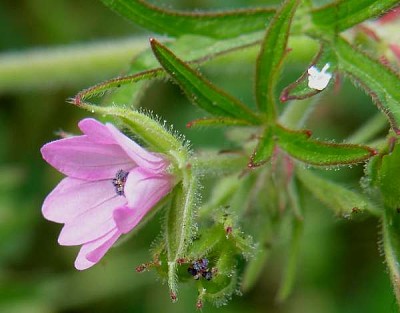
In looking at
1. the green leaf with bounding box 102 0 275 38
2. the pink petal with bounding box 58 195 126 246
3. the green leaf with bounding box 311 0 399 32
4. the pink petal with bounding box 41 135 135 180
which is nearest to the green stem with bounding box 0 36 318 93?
the green leaf with bounding box 102 0 275 38

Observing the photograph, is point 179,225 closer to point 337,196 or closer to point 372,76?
point 337,196

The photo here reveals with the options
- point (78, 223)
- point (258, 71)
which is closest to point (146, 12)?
point (258, 71)

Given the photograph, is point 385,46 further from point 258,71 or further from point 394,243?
point 394,243

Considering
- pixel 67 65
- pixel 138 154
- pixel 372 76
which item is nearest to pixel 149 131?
pixel 138 154

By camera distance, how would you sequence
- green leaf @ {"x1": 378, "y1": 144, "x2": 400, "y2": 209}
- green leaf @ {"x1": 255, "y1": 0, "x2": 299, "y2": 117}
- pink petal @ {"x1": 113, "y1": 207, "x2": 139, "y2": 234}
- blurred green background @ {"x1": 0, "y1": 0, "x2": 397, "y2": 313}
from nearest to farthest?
pink petal @ {"x1": 113, "y1": 207, "x2": 139, "y2": 234}, green leaf @ {"x1": 378, "y1": 144, "x2": 400, "y2": 209}, green leaf @ {"x1": 255, "y1": 0, "x2": 299, "y2": 117}, blurred green background @ {"x1": 0, "y1": 0, "x2": 397, "y2": 313}

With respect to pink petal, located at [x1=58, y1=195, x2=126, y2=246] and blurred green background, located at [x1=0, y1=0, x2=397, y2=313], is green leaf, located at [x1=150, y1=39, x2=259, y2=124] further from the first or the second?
blurred green background, located at [x1=0, y1=0, x2=397, y2=313]

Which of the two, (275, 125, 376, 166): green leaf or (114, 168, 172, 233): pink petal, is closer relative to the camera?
(114, 168, 172, 233): pink petal

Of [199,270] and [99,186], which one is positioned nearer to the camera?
[199,270]
